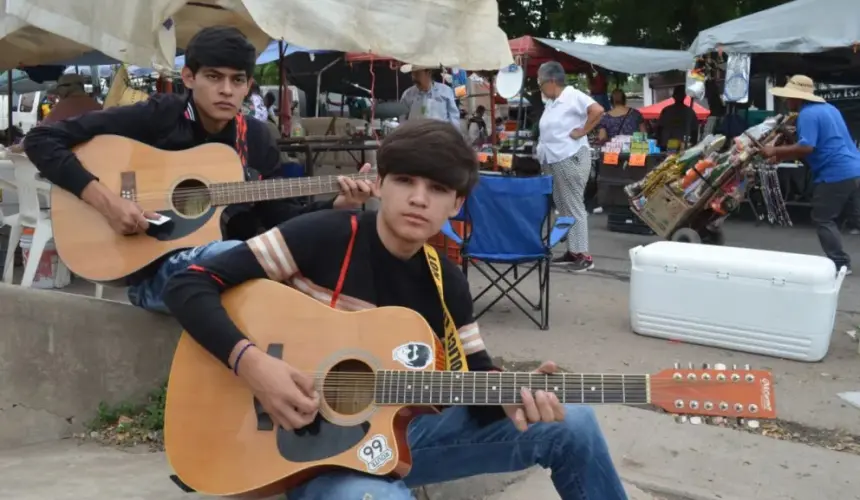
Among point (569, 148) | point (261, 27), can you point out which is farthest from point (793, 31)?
point (261, 27)

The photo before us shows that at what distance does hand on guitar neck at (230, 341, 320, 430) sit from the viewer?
208cm

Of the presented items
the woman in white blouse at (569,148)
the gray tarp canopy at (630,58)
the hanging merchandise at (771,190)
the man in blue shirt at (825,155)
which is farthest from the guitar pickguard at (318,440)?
the gray tarp canopy at (630,58)

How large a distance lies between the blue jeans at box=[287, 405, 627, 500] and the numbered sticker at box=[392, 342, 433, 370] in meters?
0.28

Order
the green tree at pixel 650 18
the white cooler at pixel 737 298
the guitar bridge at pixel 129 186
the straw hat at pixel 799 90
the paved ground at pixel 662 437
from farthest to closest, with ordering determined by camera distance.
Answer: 1. the green tree at pixel 650 18
2. the straw hat at pixel 799 90
3. the white cooler at pixel 737 298
4. the guitar bridge at pixel 129 186
5. the paved ground at pixel 662 437

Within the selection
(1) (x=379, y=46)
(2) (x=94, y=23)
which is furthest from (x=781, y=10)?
(2) (x=94, y=23)

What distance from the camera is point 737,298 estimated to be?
203 inches

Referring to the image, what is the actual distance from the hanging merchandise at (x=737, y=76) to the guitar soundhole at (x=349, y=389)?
366 inches

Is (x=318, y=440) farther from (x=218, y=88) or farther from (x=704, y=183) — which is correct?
(x=704, y=183)

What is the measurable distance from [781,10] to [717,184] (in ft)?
11.7

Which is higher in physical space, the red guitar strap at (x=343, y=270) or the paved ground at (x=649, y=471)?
the red guitar strap at (x=343, y=270)

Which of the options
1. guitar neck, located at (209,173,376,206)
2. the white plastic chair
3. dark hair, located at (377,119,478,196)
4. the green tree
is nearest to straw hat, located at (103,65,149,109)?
the white plastic chair

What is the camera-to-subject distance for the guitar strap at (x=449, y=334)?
91.1 inches

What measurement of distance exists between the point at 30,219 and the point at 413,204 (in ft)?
15.2

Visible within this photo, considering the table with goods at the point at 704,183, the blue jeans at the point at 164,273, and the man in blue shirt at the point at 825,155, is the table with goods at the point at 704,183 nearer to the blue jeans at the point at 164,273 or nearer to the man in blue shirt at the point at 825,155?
the man in blue shirt at the point at 825,155
